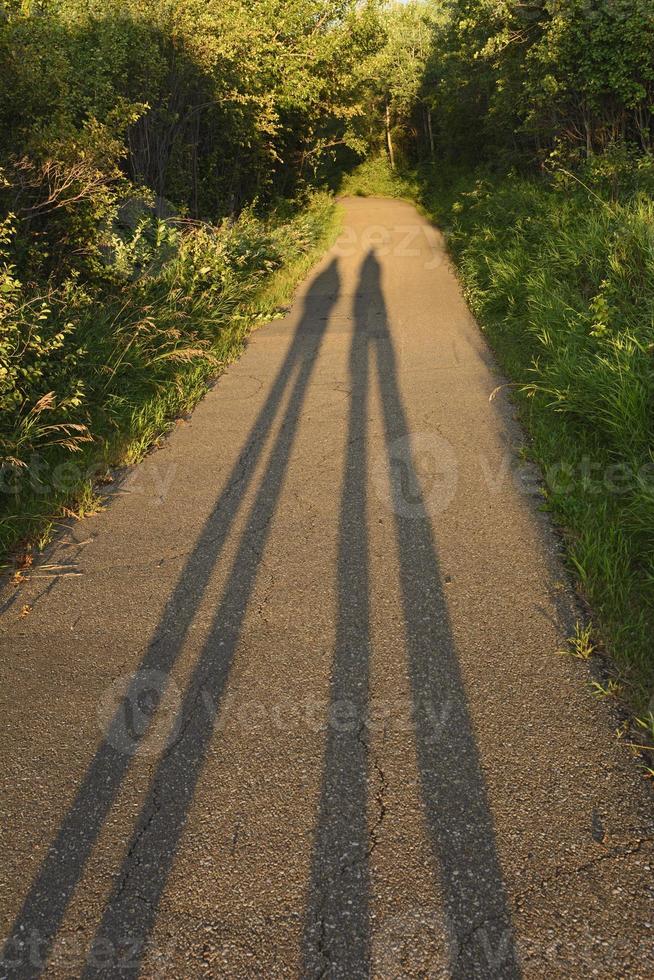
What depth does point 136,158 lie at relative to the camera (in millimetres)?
10922

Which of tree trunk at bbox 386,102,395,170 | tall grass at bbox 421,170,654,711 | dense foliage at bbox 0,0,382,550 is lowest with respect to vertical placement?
tall grass at bbox 421,170,654,711

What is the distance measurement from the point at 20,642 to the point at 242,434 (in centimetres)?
273

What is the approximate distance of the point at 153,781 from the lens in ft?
7.67

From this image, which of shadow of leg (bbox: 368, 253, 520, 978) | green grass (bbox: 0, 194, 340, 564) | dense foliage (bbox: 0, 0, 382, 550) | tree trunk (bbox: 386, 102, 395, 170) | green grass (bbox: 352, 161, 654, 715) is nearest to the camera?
shadow of leg (bbox: 368, 253, 520, 978)

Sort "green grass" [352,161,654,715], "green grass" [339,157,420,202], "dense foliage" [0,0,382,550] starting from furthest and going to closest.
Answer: "green grass" [339,157,420,202] → "dense foliage" [0,0,382,550] → "green grass" [352,161,654,715]

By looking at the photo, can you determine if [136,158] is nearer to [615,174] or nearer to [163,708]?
[615,174]

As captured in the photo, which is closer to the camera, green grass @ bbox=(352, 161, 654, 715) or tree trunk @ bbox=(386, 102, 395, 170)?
green grass @ bbox=(352, 161, 654, 715)

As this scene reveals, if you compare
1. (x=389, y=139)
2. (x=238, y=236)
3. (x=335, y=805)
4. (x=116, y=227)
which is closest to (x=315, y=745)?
(x=335, y=805)

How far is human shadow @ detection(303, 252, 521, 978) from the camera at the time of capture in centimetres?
180

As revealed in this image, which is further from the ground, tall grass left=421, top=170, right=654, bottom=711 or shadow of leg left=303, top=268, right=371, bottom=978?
tall grass left=421, top=170, right=654, bottom=711

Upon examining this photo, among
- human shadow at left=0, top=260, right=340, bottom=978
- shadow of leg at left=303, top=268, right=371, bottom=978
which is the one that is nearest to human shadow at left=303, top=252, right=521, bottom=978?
shadow of leg at left=303, top=268, right=371, bottom=978

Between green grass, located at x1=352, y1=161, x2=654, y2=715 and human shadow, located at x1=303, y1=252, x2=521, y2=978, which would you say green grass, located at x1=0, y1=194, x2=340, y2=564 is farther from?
green grass, located at x1=352, y1=161, x2=654, y2=715

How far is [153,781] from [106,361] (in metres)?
4.48

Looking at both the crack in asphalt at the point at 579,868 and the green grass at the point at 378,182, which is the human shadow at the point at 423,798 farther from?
the green grass at the point at 378,182
